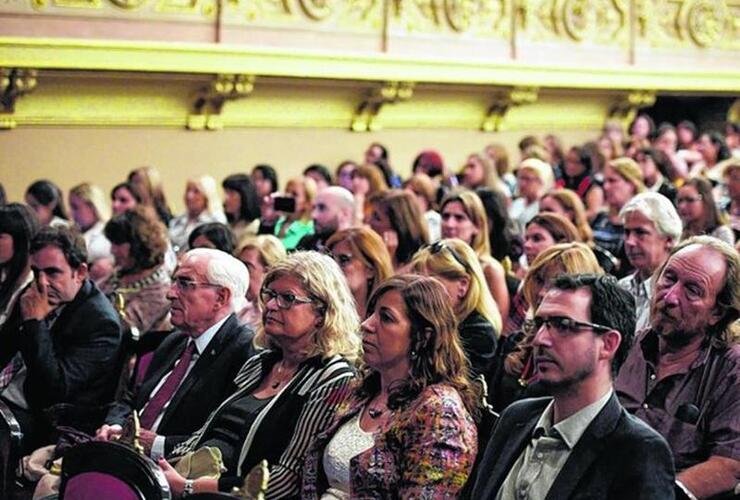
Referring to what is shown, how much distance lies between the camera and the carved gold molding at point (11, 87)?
8.61 metres

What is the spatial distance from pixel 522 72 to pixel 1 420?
317 inches

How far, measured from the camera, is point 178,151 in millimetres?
9977

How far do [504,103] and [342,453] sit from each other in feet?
28.0

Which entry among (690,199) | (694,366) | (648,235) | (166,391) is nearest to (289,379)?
(166,391)

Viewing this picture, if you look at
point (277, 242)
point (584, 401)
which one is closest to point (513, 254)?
point (277, 242)

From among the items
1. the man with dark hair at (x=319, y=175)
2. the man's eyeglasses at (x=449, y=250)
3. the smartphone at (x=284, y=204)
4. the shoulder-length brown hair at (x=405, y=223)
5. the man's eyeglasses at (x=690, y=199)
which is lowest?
the man with dark hair at (x=319, y=175)

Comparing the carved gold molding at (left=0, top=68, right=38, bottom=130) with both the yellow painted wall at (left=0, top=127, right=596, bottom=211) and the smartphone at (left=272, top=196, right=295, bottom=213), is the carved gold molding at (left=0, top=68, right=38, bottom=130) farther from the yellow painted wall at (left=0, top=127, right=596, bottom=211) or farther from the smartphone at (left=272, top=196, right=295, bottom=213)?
the smartphone at (left=272, top=196, right=295, bottom=213)

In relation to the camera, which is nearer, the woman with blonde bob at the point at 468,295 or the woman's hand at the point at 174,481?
the woman's hand at the point at 174,481

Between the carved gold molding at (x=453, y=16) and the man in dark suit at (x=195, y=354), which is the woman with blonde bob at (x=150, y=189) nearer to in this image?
the carved gold molding at (x=453, y=16)

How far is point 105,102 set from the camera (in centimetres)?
946

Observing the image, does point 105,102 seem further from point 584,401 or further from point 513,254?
point 584,401

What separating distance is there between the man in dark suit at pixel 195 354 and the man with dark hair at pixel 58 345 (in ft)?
0.73

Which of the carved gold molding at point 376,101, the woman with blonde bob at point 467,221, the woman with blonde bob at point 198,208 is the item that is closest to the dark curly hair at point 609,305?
the woman with blonde bob at point 467,221

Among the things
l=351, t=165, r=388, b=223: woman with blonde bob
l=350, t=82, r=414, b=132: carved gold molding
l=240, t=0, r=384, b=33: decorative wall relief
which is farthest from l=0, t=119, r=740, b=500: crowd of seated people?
l=350, t=82, r=414, b=132: carved gold molding
